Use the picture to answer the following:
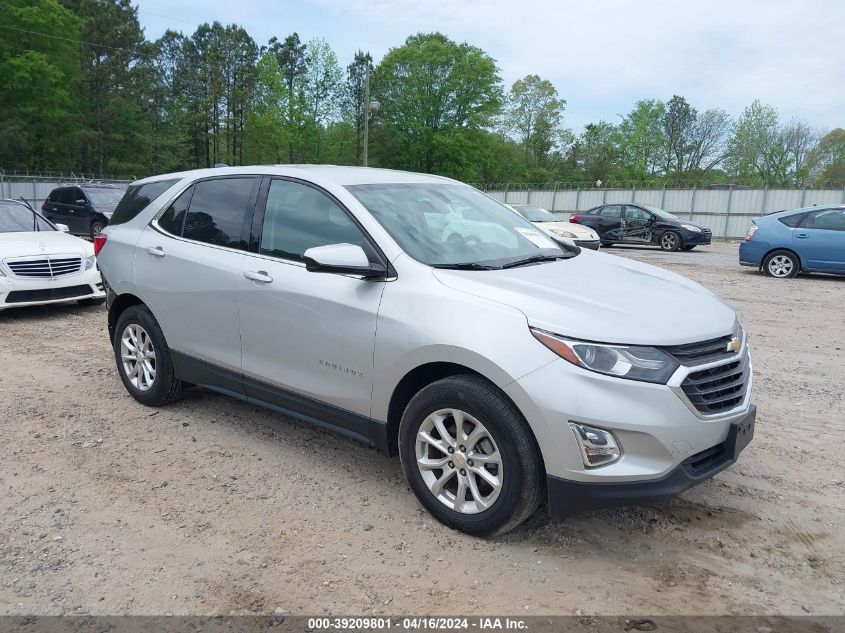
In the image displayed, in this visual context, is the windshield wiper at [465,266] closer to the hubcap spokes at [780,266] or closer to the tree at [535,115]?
the hubcap spokes at [780,266]

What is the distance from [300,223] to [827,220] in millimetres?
12516

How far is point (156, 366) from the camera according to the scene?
4.98 metres

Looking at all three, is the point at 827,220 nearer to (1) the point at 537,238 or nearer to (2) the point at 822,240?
(2) the point at 822,240

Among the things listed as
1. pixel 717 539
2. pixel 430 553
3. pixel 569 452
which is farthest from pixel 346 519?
pixel 717 539

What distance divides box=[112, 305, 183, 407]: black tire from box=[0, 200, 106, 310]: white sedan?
154 inches

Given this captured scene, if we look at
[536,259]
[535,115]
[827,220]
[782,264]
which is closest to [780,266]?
[782,264]

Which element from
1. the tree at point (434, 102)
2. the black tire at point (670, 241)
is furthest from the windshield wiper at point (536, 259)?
the tree at point (434, 102)

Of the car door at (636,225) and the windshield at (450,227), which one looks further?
the car door at (636,225)

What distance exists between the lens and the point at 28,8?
1743 inches

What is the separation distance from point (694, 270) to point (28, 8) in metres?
47.2

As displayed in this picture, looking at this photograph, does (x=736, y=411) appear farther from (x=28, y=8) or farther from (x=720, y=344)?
(x=28, y=8)

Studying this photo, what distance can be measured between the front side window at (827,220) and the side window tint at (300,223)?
12.3m

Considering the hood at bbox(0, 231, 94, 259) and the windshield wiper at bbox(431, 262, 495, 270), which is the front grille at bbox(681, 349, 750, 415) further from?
the hood at bbox(0, 231, 94, 259)

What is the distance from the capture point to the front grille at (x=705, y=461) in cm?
301
